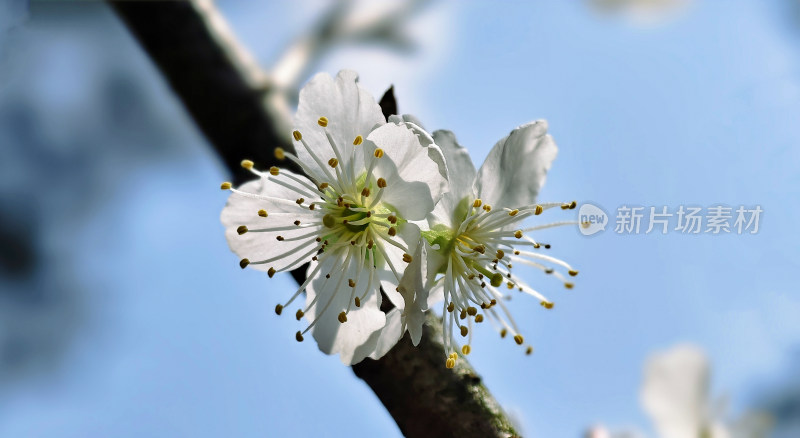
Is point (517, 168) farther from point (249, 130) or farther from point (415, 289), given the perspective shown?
point (249, 130)

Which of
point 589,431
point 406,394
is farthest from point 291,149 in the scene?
point 589,431

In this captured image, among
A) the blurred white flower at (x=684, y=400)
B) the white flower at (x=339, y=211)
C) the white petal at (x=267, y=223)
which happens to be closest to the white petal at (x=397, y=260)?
the white flower at (x=339, y=211)

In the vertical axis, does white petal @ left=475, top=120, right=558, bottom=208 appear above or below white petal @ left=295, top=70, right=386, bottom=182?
below

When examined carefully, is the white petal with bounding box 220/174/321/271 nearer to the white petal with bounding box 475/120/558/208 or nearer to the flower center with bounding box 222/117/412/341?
the flower center with bounding box 222/117/412/341

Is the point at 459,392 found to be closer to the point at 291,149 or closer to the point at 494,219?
the point at 494,219

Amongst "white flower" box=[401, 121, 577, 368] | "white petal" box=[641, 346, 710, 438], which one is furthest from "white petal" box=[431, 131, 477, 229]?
"white petal" box=[641, 346, 710, 438]

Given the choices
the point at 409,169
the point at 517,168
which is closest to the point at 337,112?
the point at 409,169

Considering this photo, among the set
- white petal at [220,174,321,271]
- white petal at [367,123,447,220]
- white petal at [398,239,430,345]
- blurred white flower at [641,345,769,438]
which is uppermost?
white petal at [220,174,321,271]
